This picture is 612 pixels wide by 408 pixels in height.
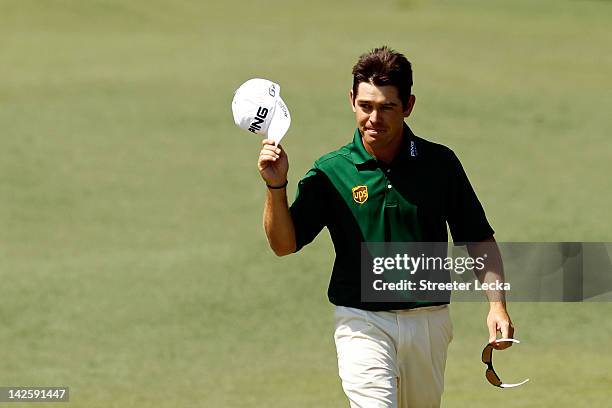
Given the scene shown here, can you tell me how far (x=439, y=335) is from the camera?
6938mm

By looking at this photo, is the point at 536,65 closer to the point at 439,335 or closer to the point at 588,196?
the point at 588,196

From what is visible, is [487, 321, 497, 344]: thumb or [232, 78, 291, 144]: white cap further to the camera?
[487, 321, 497, 344]: thumb

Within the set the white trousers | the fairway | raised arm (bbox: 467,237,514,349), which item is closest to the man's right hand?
the white trousers

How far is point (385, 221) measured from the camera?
686 centimetres

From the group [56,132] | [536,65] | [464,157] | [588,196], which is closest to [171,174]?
[56,132]

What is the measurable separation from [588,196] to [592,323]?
3.61 metres

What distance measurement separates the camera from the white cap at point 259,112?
6.67 m

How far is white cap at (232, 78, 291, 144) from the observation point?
667 centimetres

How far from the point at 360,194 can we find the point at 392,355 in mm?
766

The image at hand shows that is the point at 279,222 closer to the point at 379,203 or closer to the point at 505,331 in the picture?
the point at 379,203

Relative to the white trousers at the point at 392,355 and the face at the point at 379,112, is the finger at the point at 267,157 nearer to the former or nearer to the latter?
the face at the point at 379,112

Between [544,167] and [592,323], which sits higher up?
[544,167]

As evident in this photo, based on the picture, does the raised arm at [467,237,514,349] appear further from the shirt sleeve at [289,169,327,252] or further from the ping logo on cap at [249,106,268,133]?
the ping logo on cap at [249,106,268,133]

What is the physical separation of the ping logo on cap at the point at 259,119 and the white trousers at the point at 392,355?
3.17ft
